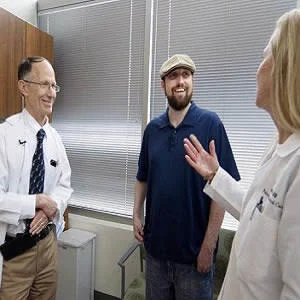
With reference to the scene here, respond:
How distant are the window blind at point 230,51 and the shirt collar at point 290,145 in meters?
1.25

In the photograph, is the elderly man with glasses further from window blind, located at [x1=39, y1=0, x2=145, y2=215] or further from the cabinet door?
window blind, located at [x1=39, y1=0, x2=145, y2=215]

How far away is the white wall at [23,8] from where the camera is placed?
2.40 m

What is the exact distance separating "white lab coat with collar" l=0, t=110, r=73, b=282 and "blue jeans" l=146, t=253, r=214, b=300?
66 cm

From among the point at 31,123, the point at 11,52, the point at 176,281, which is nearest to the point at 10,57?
the point at 11,52

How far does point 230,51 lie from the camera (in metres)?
2.01

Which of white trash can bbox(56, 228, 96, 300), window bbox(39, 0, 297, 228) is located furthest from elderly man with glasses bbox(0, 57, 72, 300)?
window bbox(39, 0, 297, 228)

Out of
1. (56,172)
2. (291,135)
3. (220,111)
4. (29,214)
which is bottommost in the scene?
(29,214)

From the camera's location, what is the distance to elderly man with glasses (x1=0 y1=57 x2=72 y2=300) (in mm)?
1473

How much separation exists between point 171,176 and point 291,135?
786 mm

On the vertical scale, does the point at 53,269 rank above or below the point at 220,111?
below

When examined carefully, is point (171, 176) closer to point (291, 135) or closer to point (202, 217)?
point (202, 217)

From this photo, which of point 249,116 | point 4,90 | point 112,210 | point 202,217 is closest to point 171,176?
point 202,217

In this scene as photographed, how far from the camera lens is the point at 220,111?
2088mm

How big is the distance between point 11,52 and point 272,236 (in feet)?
6.81
